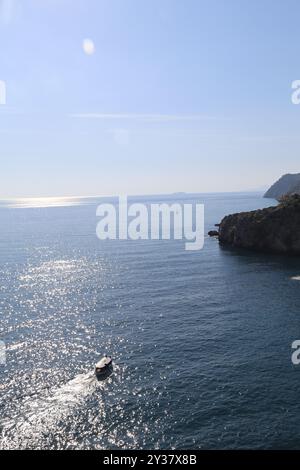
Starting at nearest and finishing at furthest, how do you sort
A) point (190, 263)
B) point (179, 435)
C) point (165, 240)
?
point (179, 435) < point (190, 263) < point (165, 240)

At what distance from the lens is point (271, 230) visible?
487 feet

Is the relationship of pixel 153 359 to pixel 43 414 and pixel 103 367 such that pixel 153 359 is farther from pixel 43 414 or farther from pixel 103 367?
pixel 43 414

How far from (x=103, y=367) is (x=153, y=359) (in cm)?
856

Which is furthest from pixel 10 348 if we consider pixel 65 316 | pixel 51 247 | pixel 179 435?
pixel 51 247

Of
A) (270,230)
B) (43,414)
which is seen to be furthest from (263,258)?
(43,414)

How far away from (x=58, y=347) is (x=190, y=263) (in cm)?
6985

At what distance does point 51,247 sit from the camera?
607 feet

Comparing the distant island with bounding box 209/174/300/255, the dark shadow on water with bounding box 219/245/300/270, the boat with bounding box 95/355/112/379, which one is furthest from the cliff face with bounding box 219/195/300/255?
the boat with bounding box 95/355/112/379

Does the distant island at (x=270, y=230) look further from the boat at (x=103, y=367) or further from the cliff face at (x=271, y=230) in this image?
the boat at (x=103, y=367)

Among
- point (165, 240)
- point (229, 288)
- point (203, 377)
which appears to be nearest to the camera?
point (203, 377)

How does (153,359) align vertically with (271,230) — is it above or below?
below

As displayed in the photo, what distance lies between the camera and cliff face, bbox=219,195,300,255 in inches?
5625

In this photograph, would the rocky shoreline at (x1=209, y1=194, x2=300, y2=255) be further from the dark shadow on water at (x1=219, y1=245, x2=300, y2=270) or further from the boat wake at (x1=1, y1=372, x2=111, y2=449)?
the boat wake at (x1=1, y1=372, x2=111, y2=449)

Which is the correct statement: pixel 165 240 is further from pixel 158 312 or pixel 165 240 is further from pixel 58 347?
pixel 58 347
